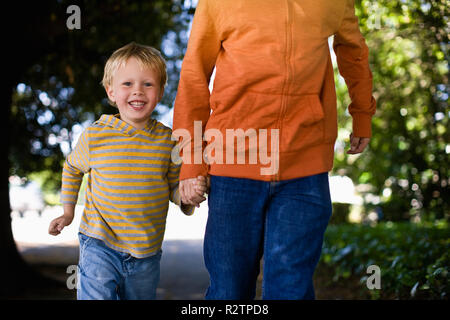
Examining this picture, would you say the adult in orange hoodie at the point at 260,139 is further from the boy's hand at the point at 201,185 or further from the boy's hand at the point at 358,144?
the boy's hand at the point at 358,144

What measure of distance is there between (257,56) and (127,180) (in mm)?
867

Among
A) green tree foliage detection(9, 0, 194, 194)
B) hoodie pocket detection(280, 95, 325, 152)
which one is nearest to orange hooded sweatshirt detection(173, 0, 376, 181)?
hoodie pocket detection(280, 95, 325, 152)

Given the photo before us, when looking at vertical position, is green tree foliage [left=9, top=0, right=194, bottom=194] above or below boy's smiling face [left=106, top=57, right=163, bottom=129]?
above

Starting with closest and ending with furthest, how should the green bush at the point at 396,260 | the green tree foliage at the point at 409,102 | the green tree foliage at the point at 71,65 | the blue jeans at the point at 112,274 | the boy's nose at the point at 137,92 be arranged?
the blue jeans at the point at 112,274 → the boy's nose at the point at 137,92 → the green bush at the point at 396,260 → the green tree foliage at the point at 409,102 → the green tree foliage at the point at 71,65

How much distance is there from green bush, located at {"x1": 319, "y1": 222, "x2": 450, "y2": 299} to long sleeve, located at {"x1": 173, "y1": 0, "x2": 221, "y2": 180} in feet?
7.03

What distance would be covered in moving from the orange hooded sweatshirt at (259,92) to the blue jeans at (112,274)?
0.57 meters

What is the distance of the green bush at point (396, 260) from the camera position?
12.1ft

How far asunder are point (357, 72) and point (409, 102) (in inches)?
207

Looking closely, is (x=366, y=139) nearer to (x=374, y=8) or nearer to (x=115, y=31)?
(x=374, y=8)

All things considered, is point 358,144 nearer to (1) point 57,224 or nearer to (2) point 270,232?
(2) point 270,232

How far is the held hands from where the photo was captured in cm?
217

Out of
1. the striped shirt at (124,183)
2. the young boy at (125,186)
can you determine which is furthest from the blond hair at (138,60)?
the striped shirt at (124,183)

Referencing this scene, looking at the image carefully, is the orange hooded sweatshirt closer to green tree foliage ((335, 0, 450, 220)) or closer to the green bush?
the green bush

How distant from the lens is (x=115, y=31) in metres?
6.44
